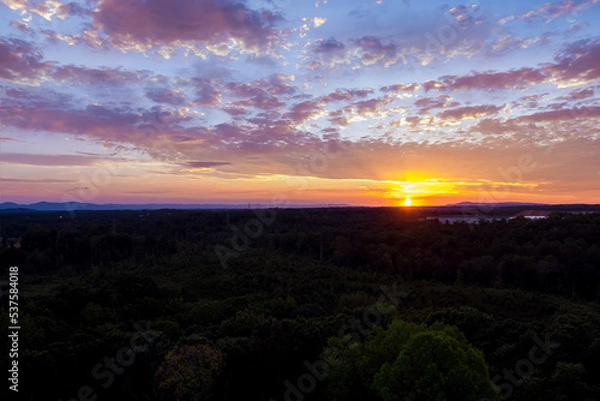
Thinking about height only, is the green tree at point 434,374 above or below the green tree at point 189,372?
above

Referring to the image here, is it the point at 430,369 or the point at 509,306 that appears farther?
the point at 509,306

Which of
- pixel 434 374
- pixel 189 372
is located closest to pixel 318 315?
pixel 189 372

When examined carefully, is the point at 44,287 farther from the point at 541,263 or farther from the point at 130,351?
the point at 541,263

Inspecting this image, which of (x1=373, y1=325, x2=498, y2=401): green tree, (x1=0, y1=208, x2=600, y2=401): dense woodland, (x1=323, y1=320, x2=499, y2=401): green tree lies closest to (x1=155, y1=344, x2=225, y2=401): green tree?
(x1=0, y1=208, x2=600, y2=401): dense woodland

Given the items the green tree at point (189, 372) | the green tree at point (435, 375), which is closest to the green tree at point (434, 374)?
the green tree at point (435, 375)

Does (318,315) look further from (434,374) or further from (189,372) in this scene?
(434,374)

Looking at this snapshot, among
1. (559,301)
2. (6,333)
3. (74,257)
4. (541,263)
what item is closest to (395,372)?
(6,333)

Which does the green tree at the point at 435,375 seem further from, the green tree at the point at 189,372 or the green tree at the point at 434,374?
the green tree at the point at 189,372

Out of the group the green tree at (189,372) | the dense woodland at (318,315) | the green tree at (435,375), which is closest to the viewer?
the green tree at (435,375)
